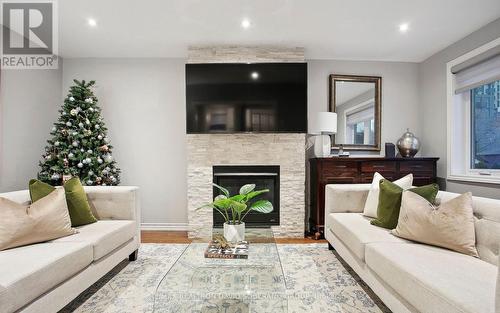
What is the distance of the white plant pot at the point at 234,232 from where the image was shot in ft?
6.36

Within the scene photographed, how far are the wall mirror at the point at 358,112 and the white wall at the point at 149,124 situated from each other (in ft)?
7.64

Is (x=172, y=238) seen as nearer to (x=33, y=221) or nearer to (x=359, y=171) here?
(x=33, y=221)

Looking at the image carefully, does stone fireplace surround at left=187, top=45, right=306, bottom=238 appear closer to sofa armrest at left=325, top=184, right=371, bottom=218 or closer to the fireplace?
the fireplace

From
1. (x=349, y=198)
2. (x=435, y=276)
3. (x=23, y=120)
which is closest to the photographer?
(x=435, y=276)

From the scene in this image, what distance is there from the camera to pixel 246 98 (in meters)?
3.52

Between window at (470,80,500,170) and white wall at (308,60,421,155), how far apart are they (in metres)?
0.78

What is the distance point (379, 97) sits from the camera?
3941mm

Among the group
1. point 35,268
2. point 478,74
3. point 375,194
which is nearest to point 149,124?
point 35,268

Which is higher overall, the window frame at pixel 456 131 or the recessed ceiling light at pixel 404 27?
the recessed ceiling light at pixel 404 27

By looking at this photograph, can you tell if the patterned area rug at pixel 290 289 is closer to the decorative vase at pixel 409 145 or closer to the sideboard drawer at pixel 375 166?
the sideboard drawer at pixel 375 166

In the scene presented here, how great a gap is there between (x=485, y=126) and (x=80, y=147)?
497cm

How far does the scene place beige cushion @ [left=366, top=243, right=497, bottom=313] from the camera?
3.64ft

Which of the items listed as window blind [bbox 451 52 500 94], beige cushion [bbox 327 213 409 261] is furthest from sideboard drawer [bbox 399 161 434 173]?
beige cushion [bbox 327 213 409 261]

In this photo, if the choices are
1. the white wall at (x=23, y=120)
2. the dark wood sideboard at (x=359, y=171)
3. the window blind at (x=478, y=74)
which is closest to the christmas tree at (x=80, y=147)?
the white wall at (x=23, y=120)
